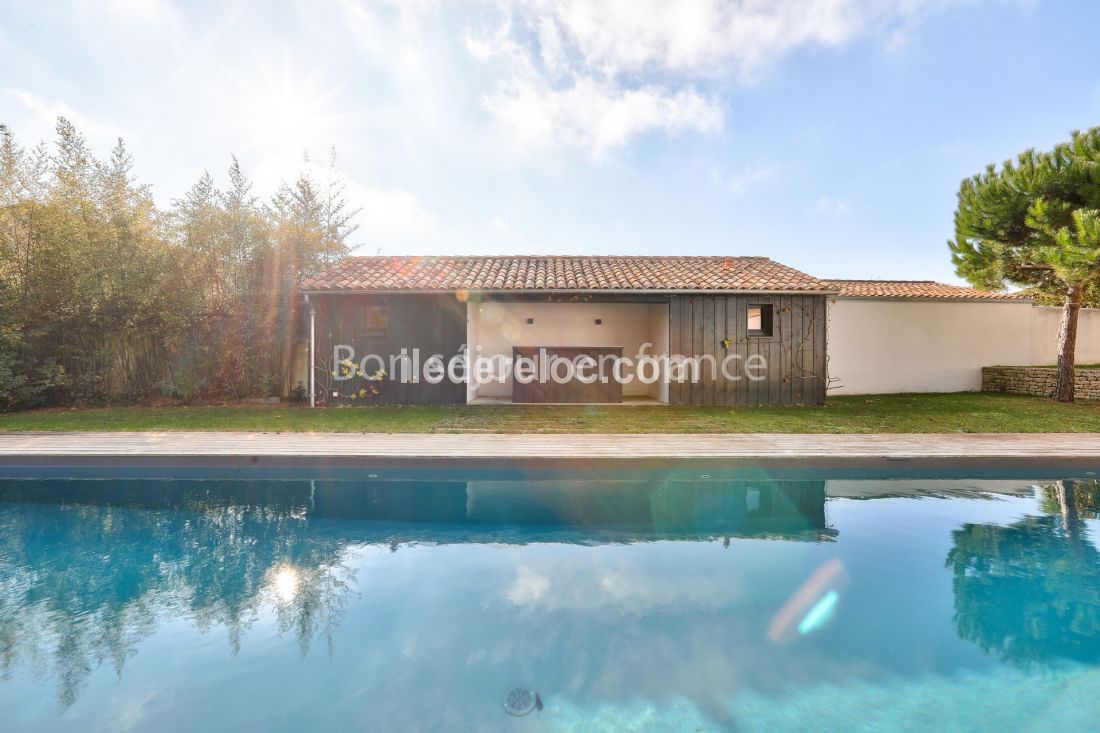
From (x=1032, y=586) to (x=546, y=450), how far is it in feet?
13.3

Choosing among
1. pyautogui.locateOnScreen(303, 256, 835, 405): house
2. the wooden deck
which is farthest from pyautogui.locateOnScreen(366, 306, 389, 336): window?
the wooden deck

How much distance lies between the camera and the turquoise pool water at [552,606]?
87.3 inches

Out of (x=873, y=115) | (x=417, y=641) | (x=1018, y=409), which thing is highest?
(x=873, y=115)

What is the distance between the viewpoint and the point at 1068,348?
10.3 metres

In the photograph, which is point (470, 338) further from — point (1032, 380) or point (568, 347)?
point (1032, 380)

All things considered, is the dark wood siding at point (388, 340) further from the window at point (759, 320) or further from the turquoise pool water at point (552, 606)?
the window at point (759, 320)

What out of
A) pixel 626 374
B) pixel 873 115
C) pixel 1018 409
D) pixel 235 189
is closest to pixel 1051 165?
pixel 873 115

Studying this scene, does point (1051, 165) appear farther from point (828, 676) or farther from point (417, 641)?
point (417, 641)

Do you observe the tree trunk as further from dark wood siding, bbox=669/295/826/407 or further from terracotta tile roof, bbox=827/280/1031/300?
dark wood siding, bbox=669/295/826/407

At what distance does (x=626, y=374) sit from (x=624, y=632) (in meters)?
8.14

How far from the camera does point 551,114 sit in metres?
10.2

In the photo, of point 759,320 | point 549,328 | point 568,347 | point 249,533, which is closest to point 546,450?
point 249,533

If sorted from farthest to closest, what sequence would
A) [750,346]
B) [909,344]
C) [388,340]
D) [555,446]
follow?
[909,344]
[750,346]
[388,340]
[555,446]

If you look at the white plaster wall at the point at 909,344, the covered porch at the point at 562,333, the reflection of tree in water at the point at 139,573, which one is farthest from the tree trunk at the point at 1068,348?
the reflection of tree in water at the point at 139,573
